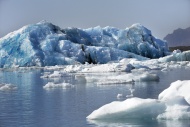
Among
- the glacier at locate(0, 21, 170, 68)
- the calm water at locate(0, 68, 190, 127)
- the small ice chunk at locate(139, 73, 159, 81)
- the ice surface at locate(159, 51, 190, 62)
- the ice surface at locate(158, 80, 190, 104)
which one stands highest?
the glacier at locate(0, 21, 170, 68)

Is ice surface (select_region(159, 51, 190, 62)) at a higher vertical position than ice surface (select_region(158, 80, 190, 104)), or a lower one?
higher

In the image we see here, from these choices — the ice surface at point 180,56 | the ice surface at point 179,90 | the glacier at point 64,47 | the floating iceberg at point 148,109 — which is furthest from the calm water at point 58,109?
the ice surface at point 180,56

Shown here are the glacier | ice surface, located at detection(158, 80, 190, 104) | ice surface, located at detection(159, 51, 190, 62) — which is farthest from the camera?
ice surface, located at detection(159, 51, 190, 62)

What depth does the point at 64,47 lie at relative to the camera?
56750 millimetres

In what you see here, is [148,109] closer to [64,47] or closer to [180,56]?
[64,47]

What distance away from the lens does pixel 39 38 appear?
5681cm

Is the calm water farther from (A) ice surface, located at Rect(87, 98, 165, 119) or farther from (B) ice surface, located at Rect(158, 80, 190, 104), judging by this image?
(B) ice surface, located at Rect(158, 80, 190, 104)

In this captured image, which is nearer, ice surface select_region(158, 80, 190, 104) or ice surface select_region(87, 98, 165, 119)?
ice surface select_region(87, 98, 165, 119)

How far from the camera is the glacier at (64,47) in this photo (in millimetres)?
54219

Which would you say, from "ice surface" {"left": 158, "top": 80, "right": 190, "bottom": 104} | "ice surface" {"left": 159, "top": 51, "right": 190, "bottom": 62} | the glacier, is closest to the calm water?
"ice surface" {"left": 158, "top": 80, "right": 190, "bottom": 104}

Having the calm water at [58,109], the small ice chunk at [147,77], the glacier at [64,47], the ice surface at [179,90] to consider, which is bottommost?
the calm water at [58,109]

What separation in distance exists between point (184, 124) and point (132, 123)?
1638mm

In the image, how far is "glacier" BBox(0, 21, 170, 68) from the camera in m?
54.2

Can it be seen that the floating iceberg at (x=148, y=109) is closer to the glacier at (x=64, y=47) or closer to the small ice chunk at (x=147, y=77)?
the small ice chunk at (x=147, y=77)
